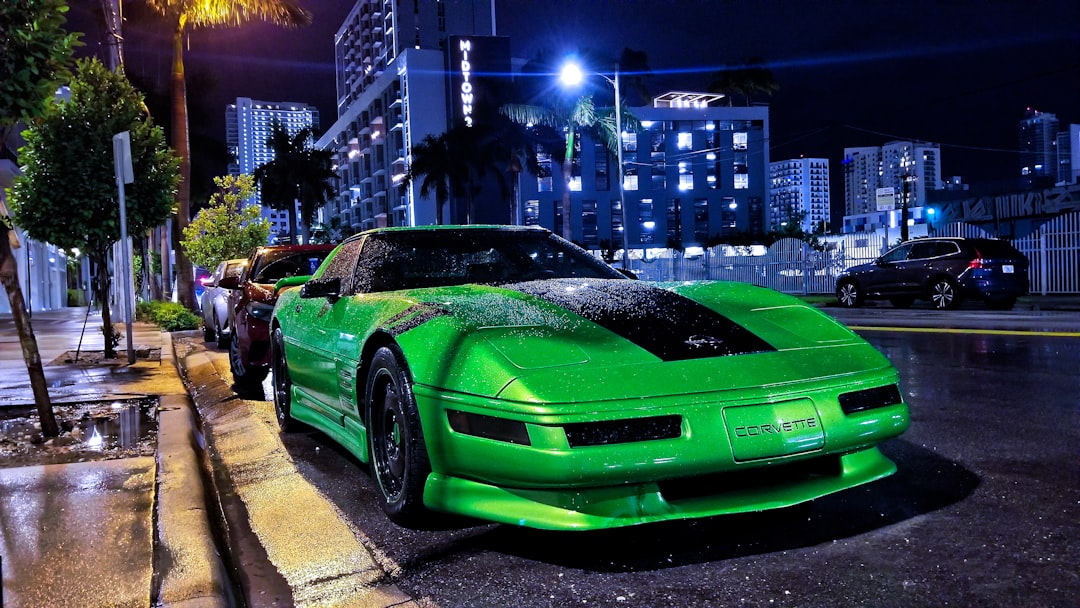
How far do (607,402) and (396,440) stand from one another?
1.23 meters

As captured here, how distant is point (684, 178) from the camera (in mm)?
89875

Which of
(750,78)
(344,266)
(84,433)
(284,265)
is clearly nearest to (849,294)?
(284,265)

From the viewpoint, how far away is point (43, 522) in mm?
3930

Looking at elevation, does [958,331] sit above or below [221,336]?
below

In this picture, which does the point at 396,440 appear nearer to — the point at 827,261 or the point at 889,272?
the point at 889,272

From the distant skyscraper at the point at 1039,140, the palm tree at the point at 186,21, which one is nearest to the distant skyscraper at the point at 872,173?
the distant skyscraper at the point at 1039,140

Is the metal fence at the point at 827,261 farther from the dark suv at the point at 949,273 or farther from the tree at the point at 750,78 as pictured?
the tree at the point at 750,78

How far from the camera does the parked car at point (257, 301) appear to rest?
8.56 meters

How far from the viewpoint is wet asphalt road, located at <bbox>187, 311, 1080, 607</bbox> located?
9.36 feet

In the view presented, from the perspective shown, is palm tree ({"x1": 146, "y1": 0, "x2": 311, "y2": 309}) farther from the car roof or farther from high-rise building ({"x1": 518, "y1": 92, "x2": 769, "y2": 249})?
high-rise building ({"x1": 518, "y1": 92, "x2": 769, "y2": 249})

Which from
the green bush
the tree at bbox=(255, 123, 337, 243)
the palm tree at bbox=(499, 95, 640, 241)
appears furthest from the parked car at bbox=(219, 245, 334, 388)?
the tree at bbox=(255, 123, 337, 243)

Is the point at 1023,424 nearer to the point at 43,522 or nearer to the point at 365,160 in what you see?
the point at 43,522

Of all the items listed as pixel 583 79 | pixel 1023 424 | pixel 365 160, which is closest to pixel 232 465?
pixel 1023 424

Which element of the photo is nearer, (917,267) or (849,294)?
(917,267)
